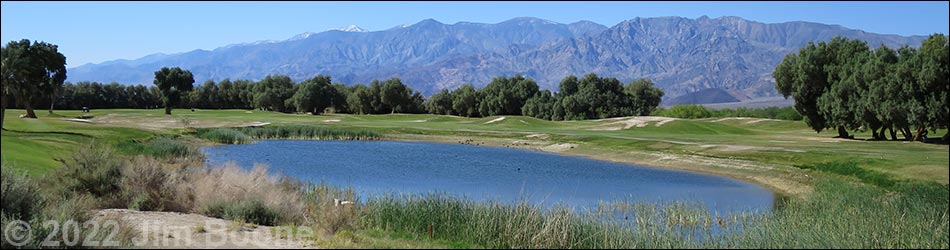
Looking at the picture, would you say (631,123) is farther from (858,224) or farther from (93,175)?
(93,175)

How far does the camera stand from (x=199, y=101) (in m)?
132

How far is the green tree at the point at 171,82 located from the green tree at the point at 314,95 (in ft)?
95.8

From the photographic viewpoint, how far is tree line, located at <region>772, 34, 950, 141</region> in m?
41.2

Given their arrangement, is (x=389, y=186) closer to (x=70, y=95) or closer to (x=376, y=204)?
(x=376, y=204)

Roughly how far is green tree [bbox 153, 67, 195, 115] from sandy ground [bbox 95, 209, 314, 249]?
84914 millimetres

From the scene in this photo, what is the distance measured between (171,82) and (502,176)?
7305cm

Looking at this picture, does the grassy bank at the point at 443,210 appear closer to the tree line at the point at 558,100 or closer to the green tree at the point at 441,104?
the tree line at the point at 558,100

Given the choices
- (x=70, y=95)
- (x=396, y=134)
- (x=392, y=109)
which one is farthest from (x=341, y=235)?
(x=392, y=109)

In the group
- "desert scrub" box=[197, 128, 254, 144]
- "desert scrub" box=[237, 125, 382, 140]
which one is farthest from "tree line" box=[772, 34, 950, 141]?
"desert scrub" box=[197, 128, 254, 144]

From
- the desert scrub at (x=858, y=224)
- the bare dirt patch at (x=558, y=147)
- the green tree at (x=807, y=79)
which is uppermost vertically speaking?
the green tree at (x=807, y=79)

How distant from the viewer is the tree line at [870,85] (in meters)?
41.2

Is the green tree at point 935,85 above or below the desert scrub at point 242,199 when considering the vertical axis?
above

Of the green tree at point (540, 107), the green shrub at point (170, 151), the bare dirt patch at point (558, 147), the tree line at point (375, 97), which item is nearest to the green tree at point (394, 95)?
the tree line at point (375, 97)

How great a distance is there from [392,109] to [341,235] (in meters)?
122
